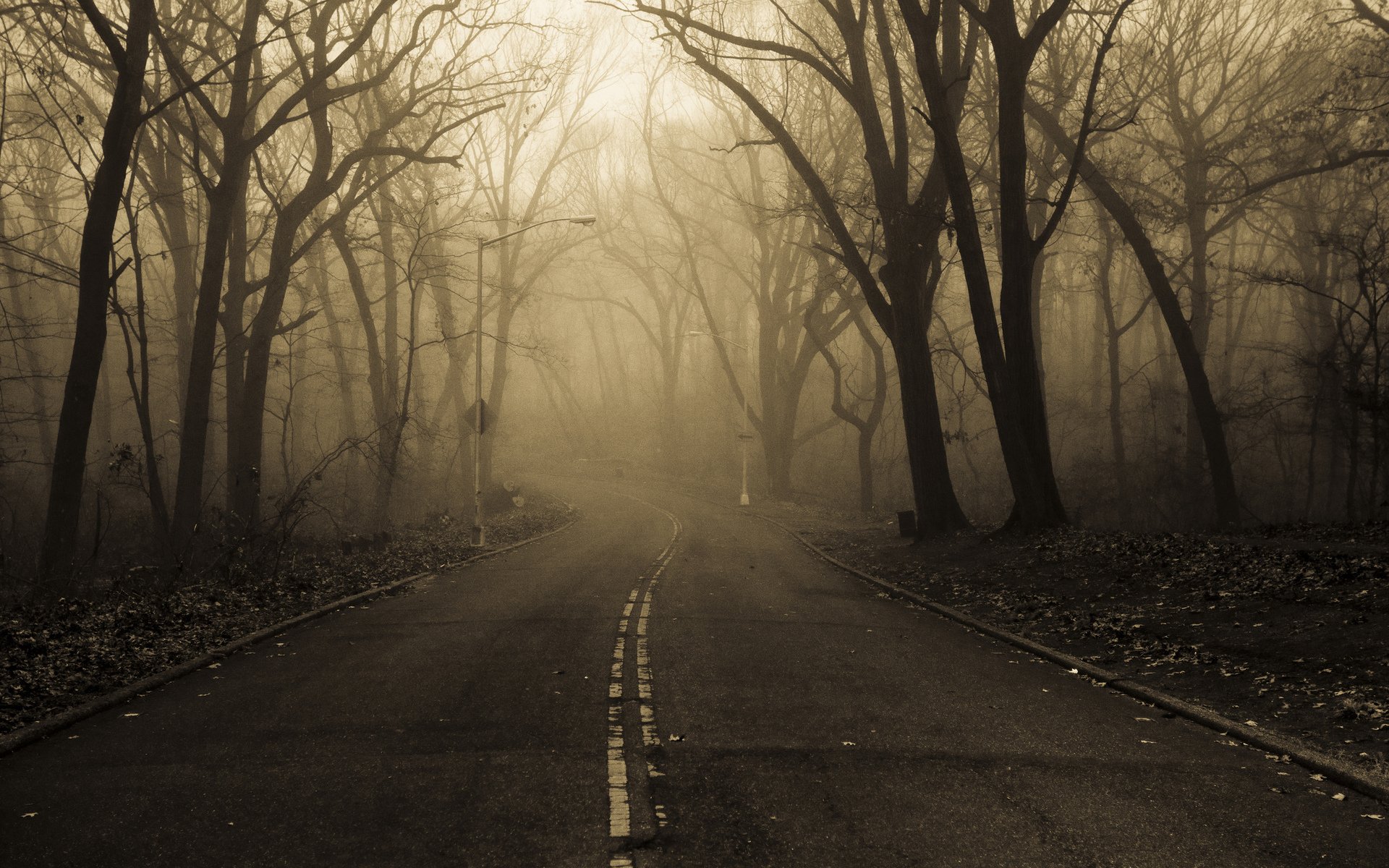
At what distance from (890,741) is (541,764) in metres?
2.33

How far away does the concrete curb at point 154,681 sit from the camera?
7.29m

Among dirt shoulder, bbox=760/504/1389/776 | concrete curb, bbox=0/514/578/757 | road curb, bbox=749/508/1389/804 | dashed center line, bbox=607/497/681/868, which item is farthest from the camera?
dirt shoulder, bbox=760/504/1389/776

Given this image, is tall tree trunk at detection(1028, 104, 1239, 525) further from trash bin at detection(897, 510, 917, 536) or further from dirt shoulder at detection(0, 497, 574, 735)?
dirt shoulder at detection(0, 497, 574, 735)

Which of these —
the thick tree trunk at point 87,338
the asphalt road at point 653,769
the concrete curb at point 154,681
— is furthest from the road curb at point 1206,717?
the thick tree trunk at point 87,338

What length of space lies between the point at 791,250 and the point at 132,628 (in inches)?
1353

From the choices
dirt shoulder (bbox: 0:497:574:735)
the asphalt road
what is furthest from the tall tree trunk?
dirt shoulder (bbox: 0:497:574:735)

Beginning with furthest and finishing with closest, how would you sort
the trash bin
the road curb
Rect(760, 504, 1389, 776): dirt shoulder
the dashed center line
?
the trash bin < Rect(760, 504, 1389, 776): dirt shoulder < the road curb < the dashed center line

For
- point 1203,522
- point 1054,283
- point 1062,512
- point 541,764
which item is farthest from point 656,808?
point 1054,283

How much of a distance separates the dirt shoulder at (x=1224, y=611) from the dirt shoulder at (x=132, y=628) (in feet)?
28.8

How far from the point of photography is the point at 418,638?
11.5 metres

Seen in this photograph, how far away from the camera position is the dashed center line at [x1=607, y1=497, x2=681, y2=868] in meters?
5.39

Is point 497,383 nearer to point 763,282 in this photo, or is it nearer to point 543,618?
point 763,282

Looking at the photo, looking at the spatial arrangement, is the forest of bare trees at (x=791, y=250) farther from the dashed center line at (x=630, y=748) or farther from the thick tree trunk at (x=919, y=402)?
the dashed center line at (x=630, y=748)

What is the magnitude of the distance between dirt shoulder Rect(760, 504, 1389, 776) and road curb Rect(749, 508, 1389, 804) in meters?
0.19
